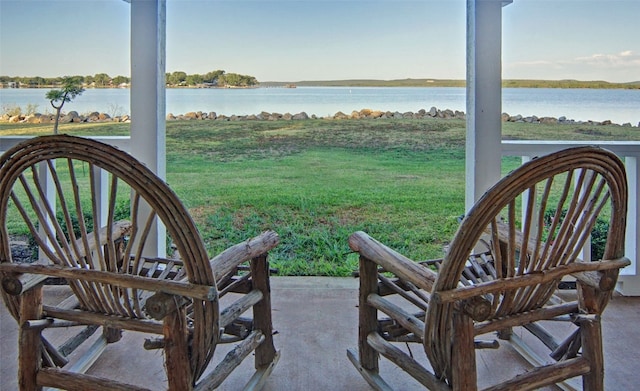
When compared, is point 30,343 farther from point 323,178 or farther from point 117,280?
point 323,178

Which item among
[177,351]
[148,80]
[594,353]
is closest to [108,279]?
[177,351]

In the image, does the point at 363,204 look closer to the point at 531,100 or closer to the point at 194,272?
the point at 531,100

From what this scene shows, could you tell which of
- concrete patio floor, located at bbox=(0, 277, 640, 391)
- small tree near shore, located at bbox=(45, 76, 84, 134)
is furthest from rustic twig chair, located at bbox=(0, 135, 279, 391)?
small tree near shore, located at bbox=(45, 76, 84, 134)

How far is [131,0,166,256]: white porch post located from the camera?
265 centimetres

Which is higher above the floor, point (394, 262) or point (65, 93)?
point (65, 93)

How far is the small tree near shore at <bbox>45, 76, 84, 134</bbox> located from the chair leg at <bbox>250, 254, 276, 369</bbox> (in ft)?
10.2

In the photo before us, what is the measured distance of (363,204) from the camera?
6051 millimetres

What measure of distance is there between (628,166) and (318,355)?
2182mm

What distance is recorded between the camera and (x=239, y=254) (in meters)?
1.63

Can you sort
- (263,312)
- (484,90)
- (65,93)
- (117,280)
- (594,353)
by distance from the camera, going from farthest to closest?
(65,93), (484,90), (263,312), (594,353), (117,280)

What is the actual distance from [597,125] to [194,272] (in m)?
5.90

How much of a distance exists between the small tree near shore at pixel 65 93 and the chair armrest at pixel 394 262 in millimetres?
3395

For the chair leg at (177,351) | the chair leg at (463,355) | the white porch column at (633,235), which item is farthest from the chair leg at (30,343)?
the white porch column at (633,235)

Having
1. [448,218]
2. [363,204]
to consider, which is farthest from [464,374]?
[363,204]
